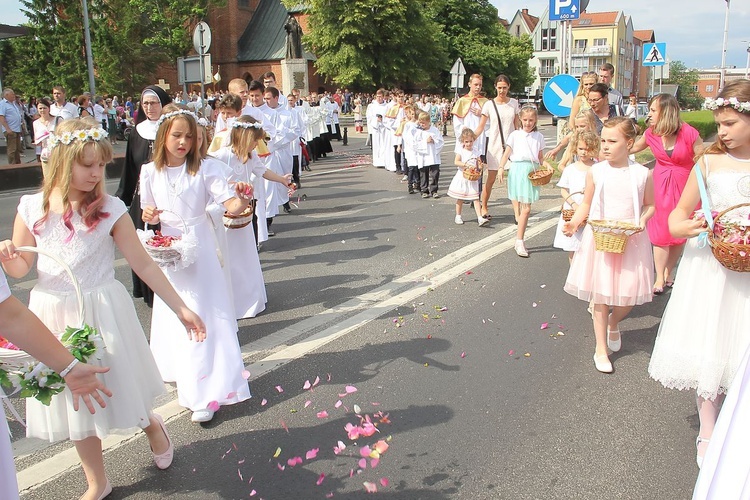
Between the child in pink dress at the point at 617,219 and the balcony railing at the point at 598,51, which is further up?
the balcony railing at the point at 598,51

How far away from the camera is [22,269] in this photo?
2992 millimetres

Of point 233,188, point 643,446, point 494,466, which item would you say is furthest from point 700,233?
point 233,188

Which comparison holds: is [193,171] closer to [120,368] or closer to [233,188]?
[233,188]

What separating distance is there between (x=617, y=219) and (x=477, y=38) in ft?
208

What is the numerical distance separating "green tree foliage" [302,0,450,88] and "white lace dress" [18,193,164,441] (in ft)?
159

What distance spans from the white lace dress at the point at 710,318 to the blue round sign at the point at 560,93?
29.3 ft

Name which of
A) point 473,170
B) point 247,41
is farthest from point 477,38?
point 473,170

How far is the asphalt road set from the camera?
347 centimetres

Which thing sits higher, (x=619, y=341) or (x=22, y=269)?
(x=22, y=269)

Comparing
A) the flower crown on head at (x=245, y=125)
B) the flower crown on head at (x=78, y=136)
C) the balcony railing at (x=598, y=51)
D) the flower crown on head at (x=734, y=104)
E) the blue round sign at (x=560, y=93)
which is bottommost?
the flower crown on head at (x=78, y=136)

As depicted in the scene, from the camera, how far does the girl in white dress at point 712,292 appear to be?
136 inches

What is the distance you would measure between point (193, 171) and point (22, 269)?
1.54 meters

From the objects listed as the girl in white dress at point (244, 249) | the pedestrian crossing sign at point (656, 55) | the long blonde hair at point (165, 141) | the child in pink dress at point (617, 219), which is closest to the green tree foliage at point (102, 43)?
the pedestrian crossing sign at point (656, 55)

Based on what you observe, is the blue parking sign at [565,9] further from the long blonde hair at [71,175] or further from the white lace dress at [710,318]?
the long blonde hair at [71,175]
